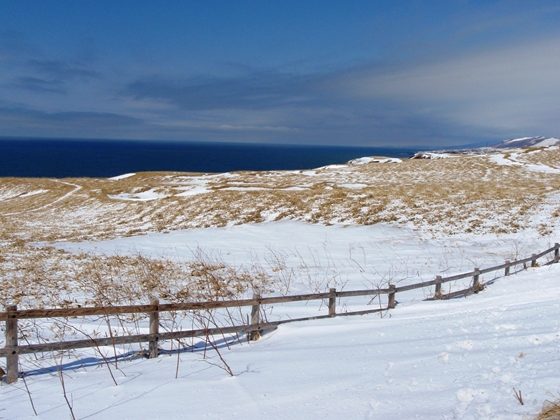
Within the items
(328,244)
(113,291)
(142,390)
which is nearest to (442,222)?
(328,244)

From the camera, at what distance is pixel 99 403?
13.8 ft

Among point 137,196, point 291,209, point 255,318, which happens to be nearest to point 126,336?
point 255,318

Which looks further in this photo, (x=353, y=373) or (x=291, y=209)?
(x=291, y=209)

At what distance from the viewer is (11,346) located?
4598mm

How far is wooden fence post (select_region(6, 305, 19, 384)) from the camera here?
4602 millimetres

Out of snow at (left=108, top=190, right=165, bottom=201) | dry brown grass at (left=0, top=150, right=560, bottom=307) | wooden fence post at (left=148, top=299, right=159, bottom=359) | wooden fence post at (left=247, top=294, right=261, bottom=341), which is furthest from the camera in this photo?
snow at (left=108, top=190, right=165, bottom=201)

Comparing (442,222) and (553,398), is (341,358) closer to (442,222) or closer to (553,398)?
(553,398)

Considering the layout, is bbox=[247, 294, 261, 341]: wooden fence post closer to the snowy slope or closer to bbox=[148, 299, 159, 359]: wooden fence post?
the snowy slope

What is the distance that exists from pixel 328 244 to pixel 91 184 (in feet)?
132

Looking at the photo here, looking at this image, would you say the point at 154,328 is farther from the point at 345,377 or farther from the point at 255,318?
the point at 345,377

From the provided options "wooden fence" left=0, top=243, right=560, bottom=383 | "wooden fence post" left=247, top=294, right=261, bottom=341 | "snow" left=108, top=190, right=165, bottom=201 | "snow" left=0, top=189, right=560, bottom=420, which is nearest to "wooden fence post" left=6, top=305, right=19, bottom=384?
"wooden fence" left=0, top=243, right=560, bottom=383

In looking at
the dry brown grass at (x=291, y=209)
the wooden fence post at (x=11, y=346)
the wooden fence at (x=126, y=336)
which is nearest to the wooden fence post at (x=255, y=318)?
the wooden fence at (x=126, y=336)

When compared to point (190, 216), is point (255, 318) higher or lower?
lower

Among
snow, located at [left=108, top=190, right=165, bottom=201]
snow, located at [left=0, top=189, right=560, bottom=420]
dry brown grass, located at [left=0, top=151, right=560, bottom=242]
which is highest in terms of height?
snow, located at [left=108, top=190, right=165, bottom=201]
